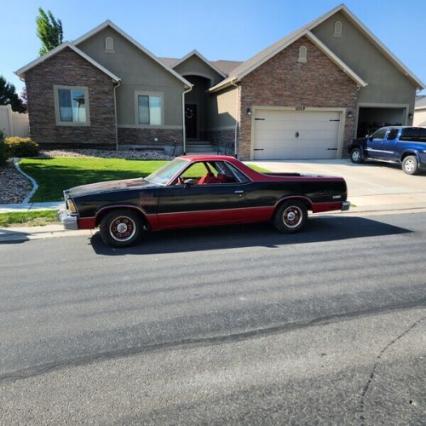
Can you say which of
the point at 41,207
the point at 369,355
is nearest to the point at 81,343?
the point at 369,355

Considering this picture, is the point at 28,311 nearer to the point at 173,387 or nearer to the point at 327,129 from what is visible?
the point at 173,387

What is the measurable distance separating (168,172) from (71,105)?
49.1ft

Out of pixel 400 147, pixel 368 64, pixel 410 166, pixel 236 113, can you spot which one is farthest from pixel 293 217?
pixel 368 64

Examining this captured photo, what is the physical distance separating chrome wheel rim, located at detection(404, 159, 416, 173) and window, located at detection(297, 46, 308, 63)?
760cm

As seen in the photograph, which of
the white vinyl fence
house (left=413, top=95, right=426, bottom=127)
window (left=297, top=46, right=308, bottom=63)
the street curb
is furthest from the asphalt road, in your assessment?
house (left=413, top=95, right=426, bottom=127)

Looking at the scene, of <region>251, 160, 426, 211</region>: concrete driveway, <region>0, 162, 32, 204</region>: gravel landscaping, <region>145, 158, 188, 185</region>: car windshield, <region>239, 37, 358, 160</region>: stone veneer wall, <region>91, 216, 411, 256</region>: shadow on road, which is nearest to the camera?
<region>91, 216, 411, 256</region>: shadow on road

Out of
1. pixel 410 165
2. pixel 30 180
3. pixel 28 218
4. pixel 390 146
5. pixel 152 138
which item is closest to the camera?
pixel 28 218

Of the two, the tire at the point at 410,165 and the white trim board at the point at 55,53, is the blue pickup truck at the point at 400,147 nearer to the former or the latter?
the tire at the point at 410,165

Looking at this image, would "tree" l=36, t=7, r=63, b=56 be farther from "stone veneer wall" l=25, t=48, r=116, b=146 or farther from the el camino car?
the el camino car

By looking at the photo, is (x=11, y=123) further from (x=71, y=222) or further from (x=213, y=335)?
(x=213, y=335)

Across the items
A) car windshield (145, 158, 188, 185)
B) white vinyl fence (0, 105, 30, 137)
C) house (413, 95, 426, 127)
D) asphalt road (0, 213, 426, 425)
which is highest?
house (413, 95, 426, 127)

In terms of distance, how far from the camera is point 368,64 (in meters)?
21.7

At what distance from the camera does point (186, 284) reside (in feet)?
15.8

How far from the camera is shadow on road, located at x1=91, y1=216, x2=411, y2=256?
6348 millimetres
